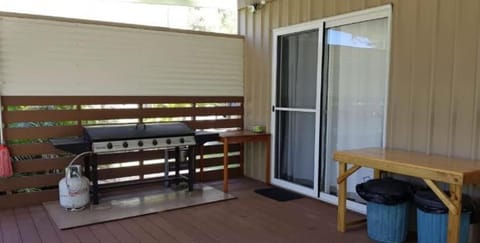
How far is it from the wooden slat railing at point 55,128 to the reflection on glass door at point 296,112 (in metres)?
1.17

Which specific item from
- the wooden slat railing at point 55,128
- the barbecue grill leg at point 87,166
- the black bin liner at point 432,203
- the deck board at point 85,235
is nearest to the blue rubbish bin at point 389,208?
the black bin liner at point 432,203

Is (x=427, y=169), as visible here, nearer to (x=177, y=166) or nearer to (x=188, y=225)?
(x=188, y=225)

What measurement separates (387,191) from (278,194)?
5.79 ft

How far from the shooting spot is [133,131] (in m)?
4.29

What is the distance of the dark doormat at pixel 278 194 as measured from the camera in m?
4.60

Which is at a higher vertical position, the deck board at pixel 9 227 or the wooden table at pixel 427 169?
the wooden table at pixel 427 169

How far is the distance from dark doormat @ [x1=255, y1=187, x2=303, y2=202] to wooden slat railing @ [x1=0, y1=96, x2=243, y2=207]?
1.35m

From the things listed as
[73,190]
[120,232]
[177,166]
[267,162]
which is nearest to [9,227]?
[73,190]

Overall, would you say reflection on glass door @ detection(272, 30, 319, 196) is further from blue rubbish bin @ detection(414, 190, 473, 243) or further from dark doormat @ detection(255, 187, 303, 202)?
blue rubbish bin @ detection(414, 190, 473, 243)

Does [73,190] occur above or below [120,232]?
above

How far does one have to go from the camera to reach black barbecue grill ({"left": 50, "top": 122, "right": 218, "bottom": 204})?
13.0 feet

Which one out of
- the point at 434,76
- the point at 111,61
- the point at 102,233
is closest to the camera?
the point at 434,76

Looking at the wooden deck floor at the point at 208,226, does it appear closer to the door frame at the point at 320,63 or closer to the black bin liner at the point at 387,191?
the door frame at the point at 320,63

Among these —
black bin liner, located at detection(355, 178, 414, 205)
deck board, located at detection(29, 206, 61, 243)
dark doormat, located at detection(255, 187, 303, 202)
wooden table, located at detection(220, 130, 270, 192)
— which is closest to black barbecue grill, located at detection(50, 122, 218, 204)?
wooden table, located at detection(220, 130, 270, 192)
